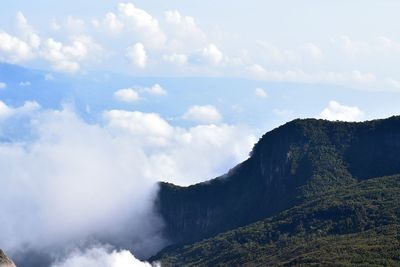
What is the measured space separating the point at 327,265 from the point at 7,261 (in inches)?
2712

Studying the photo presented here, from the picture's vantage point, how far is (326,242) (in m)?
198

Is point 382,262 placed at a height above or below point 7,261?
below

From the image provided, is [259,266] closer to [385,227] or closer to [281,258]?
[281,258]

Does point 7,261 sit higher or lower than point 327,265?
higher

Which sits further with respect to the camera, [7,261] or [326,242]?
[326,242]

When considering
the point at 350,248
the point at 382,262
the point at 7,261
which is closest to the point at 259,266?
the point at 350,248

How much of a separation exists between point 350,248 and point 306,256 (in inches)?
383

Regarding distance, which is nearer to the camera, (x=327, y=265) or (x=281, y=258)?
(x=327, y=265)

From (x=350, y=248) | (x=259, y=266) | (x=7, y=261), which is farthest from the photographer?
(x=259, y=266)

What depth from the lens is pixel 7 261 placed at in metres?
131

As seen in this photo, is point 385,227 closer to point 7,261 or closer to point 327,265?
point 327,265

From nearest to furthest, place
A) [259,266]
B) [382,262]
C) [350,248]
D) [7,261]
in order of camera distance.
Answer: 1. [7,261]
2. [382,262]
3. [350,248]
4. [259,266]

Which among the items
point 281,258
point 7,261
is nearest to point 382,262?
point 281,258

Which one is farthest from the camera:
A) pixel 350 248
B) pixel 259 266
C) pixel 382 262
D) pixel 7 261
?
pixel 259 266
